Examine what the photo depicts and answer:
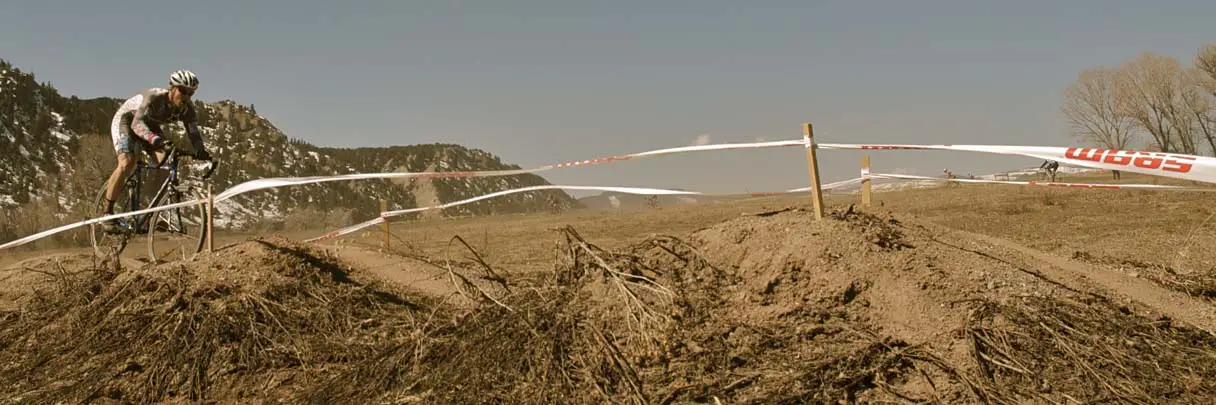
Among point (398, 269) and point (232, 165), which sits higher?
point (232, 165)

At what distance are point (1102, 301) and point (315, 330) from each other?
4277 mm

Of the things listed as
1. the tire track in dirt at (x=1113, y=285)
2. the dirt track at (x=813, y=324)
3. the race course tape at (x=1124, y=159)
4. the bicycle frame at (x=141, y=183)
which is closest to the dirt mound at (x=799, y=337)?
the dirt track at (x=813, y=324)

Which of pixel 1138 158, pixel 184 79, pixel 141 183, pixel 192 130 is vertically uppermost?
pixel 184 79

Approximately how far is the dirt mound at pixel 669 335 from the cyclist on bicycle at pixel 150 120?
1901 mm

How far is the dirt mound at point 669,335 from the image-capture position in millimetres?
3021

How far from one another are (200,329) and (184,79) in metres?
3.10

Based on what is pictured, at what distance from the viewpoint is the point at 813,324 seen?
3.50 metres

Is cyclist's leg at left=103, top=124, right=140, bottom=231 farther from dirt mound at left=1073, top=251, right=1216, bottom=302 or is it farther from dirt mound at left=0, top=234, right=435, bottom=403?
dirt mound at left=1073, top=251, right=1216, bottom=302

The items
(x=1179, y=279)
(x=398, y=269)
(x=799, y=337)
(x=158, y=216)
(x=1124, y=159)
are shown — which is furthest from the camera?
(x=158, y=216)

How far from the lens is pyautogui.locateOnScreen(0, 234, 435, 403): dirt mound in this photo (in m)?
3.73

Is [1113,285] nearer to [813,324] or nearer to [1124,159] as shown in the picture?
[1124,159]

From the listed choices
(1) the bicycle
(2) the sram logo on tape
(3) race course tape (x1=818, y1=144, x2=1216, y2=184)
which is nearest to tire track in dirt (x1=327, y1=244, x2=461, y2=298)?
(1) the bicycle

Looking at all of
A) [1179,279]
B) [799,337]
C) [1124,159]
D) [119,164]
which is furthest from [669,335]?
[119,164]

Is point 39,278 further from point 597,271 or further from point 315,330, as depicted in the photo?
point 597,271
